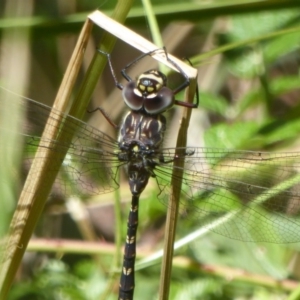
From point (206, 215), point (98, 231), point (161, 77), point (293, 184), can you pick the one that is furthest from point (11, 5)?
point (98, 231)

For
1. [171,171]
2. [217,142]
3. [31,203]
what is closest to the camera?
[31,203]

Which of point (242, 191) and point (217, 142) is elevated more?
point (217, 142)

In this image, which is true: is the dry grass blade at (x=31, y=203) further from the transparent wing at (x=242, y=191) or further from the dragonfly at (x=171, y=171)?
the transparent wing at (x=242, y=191)

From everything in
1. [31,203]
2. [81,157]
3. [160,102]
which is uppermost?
[160,102]

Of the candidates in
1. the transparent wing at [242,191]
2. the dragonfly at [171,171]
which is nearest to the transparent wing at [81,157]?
the dragonfly at [171,171]

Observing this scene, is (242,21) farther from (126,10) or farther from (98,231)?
(98,231)

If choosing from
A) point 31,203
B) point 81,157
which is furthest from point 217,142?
point 31,203

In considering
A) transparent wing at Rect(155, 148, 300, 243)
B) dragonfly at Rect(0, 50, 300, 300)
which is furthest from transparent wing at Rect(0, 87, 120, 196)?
transparent wing at Rect(155, 148, 300, 243)

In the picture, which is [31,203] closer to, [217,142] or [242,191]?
[242,191]
